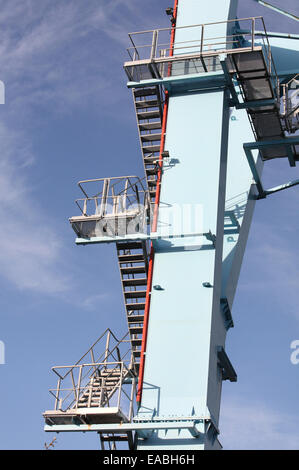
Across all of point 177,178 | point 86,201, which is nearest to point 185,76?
point 177,178

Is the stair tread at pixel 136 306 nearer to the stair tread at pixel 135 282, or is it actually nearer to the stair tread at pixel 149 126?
the stair tread at pixel 135 282

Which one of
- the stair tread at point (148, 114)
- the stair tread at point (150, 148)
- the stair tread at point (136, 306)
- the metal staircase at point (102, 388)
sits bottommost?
the metal staircase at point (102, 388)

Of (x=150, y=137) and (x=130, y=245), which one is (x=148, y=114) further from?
(x=130, y=245)

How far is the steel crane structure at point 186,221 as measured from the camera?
19250 millimetres

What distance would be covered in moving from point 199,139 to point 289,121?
3.18 metres

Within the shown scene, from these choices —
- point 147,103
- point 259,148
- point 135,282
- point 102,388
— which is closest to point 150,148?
point 147,103

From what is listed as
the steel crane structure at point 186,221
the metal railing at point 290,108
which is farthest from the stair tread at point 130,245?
the metal railing at point 290,108

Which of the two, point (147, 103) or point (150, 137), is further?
point (150, 137)

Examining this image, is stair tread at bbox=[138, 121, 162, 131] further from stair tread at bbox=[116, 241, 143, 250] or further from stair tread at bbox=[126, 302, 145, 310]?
stair tread at bbox=[126, 302, 145, 310]

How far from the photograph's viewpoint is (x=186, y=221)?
21.1m

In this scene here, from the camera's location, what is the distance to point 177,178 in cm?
2186

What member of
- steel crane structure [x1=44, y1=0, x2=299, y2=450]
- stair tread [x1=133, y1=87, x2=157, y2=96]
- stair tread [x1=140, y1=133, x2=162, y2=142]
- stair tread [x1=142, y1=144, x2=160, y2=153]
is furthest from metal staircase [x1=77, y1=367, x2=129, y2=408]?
stair tread [x1=133, y1=87, x2=157, y2=96]
